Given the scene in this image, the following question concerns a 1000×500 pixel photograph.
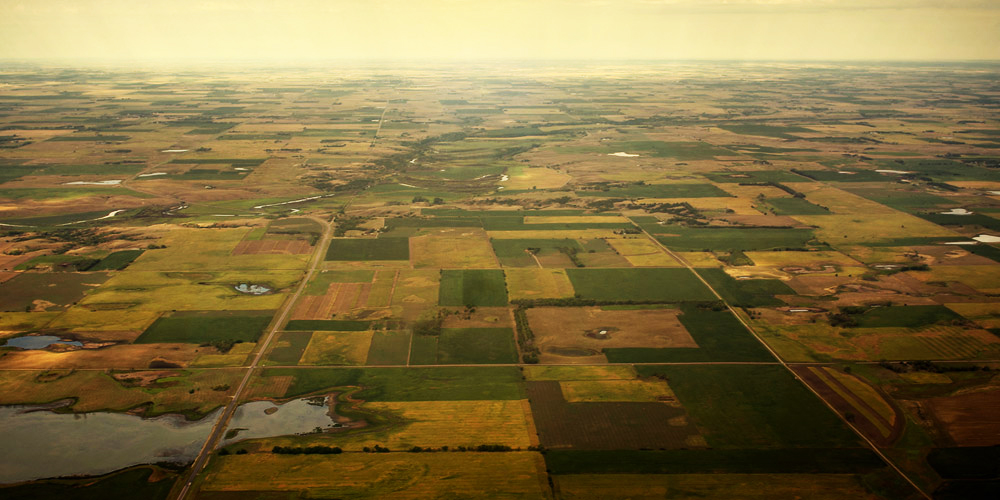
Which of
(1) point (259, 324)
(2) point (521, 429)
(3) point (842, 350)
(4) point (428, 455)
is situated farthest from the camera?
(1) point (259, 324)

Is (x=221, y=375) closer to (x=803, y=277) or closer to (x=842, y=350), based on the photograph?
(x=842, y=350)

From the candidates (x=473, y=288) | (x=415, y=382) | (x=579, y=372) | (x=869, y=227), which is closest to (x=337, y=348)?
(x=415, y=382)

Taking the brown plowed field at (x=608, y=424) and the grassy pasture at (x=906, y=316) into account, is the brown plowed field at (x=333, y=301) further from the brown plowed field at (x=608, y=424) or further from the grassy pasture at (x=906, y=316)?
the grassy pasture at (x=906, y=316)

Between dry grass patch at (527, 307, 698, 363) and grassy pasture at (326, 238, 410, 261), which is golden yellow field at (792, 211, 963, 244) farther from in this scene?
grassy pasture at (326, 238, 410, 261)

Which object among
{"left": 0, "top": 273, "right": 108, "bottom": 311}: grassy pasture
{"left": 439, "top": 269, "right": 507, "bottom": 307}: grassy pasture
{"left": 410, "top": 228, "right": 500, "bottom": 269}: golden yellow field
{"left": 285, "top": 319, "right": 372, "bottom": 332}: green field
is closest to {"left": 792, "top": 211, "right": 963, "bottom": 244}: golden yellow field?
{"left": 410, "top": 228, "right": 500, "bottom": 269}: golden yellow field

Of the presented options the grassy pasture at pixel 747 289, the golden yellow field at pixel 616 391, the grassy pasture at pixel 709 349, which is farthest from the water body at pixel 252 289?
the grassy pasture at pixel 747 289

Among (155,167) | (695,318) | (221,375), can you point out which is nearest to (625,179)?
(695,318)

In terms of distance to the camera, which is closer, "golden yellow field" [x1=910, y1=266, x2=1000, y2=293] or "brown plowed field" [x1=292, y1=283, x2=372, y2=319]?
"brown plowed field" [x1=292, y1=283, x2=372, y2=319]
